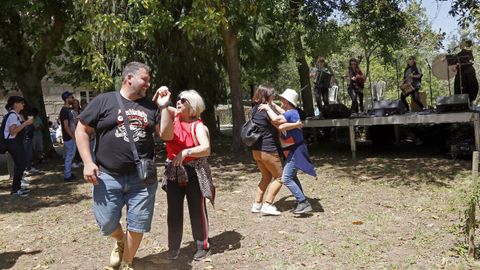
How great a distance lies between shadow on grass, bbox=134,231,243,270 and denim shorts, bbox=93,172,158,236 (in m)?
0.85

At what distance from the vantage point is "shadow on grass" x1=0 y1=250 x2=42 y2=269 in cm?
518

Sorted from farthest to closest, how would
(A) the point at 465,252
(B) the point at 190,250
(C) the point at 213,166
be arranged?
(C) the point at 213,166 < (B) the point at 190,250 < (A) the point at 465,252

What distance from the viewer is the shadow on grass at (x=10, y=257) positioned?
518 centimetres

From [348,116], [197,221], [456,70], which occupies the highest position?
[456,70]

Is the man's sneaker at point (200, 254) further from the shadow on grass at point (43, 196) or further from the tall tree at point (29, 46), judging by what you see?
the tall tree at point (29, 46)

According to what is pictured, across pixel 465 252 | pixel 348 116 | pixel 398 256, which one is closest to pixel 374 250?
pixel 398 256

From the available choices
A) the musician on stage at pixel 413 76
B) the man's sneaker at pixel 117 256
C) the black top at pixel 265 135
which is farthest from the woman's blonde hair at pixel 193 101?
the musician on stage at pixel 413 76

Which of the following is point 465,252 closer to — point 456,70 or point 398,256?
point 398,256

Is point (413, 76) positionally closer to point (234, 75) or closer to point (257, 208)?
point (234, 75)

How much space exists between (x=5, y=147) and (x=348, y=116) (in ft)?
24.0

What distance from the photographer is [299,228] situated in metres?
5.89

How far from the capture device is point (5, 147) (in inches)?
324

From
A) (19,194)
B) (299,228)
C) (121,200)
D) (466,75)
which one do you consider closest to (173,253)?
(121,200)

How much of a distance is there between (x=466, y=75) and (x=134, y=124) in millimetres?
10425
